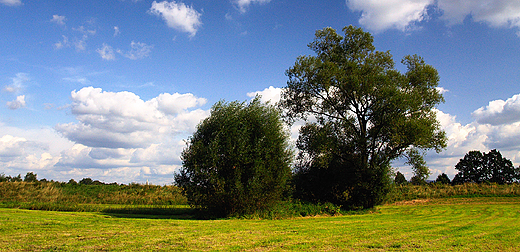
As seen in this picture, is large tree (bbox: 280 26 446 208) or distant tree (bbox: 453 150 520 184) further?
distant tree (bbox: 453 150 520 184)

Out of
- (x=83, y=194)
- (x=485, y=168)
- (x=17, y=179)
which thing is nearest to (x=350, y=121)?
(x=83, y=194)

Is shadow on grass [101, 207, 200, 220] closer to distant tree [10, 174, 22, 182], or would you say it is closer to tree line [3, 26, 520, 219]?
tree line [3, 26, 520, 219]

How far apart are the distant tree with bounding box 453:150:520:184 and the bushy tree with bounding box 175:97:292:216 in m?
79.0

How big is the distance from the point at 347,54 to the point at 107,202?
28.9m

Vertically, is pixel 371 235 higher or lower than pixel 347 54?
lower

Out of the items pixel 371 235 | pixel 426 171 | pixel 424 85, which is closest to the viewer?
pixel 371 235

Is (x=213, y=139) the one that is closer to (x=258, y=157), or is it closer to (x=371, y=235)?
(x=258, y=157)

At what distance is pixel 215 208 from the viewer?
60.7 ft

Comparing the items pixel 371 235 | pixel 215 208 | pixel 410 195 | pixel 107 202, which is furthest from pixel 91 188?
pixel 410 195

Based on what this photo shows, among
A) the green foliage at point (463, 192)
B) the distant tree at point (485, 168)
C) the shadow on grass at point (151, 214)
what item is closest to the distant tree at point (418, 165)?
the green foliage at point (463, 192)

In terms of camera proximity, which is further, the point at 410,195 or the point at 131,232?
the point at 410,195

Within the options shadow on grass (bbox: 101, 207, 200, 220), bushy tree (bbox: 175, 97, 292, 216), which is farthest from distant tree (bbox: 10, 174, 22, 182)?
bushy tree (bbox: 175, 97, 292, 216)

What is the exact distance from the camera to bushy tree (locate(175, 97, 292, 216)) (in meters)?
18.2

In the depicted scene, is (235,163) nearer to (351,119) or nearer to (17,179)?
(351,119)
